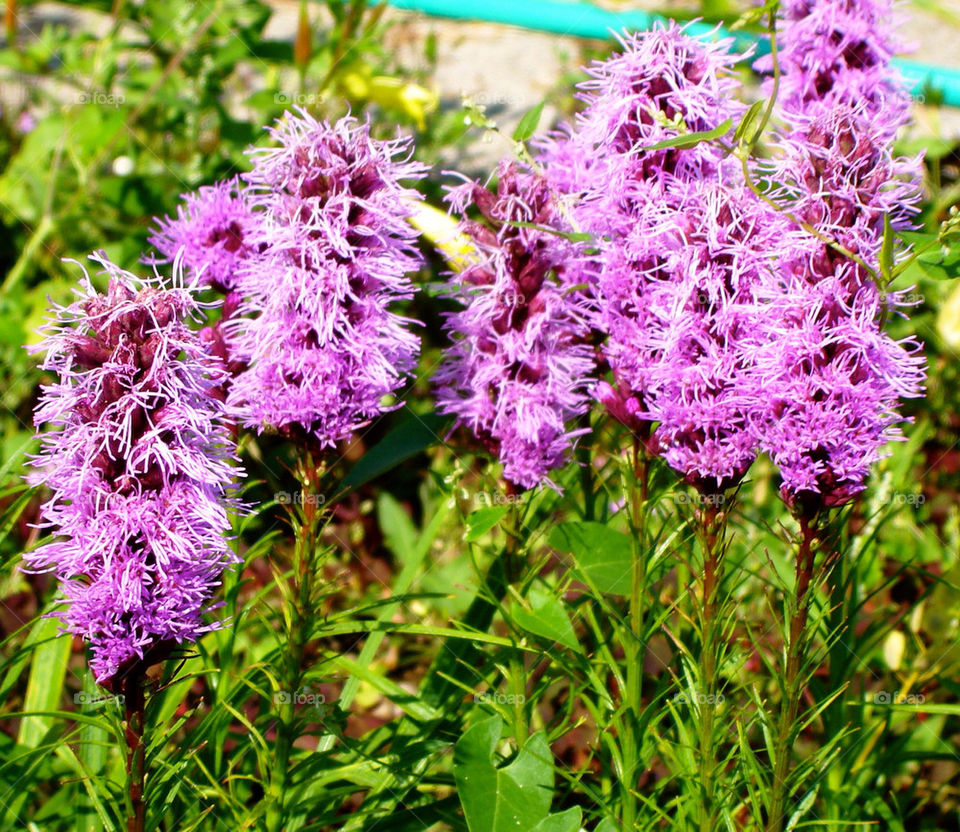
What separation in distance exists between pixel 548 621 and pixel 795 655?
1.51ft

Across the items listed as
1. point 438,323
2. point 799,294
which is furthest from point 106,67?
point 799,294

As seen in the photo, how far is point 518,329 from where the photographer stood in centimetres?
207

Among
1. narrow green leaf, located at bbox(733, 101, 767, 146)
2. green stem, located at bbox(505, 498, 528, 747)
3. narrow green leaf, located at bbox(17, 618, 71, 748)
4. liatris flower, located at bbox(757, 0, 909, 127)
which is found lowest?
narrow green leaf, located at bbox(17, 618, 71, 748)

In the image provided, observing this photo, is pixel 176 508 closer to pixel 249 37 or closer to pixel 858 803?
pixel 858 803

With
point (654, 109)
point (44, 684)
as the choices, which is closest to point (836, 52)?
point (654, 109)

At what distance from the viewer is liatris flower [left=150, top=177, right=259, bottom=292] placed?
2184 mm

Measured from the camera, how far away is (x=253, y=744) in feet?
6.75

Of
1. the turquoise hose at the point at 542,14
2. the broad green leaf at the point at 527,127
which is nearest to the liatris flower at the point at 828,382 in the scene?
the broad green leaf at the point at 527,127

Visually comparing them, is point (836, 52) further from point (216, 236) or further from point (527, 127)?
point (216, 236)

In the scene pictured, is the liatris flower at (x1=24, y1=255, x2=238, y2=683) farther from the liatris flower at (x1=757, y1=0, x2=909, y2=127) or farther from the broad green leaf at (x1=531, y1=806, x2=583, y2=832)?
the liatris flower at (x1=757, y1=0, x2=909, y2=127)

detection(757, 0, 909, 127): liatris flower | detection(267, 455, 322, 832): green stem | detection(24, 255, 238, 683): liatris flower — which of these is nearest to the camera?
detection(24, 255, 238, 683): liatris flower

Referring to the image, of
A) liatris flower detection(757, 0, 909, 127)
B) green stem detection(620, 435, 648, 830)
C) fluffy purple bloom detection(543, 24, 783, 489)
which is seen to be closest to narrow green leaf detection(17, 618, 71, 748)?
green stem detection(620, 435, 648, 830)

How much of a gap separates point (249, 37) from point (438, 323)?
1.46 metres

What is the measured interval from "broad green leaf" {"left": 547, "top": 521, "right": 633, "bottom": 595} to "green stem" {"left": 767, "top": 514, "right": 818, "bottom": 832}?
399 mm
